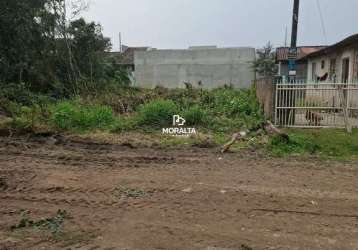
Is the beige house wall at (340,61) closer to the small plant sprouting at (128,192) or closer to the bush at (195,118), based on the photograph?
the bush at (195,118)

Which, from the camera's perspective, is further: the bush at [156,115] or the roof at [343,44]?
the roof at [343,44]

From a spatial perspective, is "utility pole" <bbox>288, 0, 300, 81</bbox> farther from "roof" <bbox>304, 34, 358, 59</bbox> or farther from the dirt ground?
the dirt ground

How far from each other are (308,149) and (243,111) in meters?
6.12

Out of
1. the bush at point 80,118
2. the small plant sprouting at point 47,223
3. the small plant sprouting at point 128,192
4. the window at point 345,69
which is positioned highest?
the window at point 345,69

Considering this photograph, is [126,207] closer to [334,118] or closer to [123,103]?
[334,118]

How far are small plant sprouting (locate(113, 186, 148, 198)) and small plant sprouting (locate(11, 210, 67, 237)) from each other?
102 cm

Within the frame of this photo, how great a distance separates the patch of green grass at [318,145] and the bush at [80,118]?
538 centimetres

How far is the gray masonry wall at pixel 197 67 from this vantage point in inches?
1307

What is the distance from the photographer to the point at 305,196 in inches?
231

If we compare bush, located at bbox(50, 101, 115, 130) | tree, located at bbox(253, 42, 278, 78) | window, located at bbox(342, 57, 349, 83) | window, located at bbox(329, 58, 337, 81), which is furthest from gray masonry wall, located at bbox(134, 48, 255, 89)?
bush, located at bbox(50, 101, 115, 130)

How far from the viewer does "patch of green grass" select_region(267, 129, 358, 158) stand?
30.4ft

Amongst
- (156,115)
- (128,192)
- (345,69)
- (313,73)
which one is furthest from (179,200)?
(313,73)

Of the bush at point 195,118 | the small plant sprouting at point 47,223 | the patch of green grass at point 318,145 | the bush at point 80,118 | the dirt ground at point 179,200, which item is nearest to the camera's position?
the dirt ground at point 179,200

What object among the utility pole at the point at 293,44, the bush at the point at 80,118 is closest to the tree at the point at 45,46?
the bush at the point at 80,118
